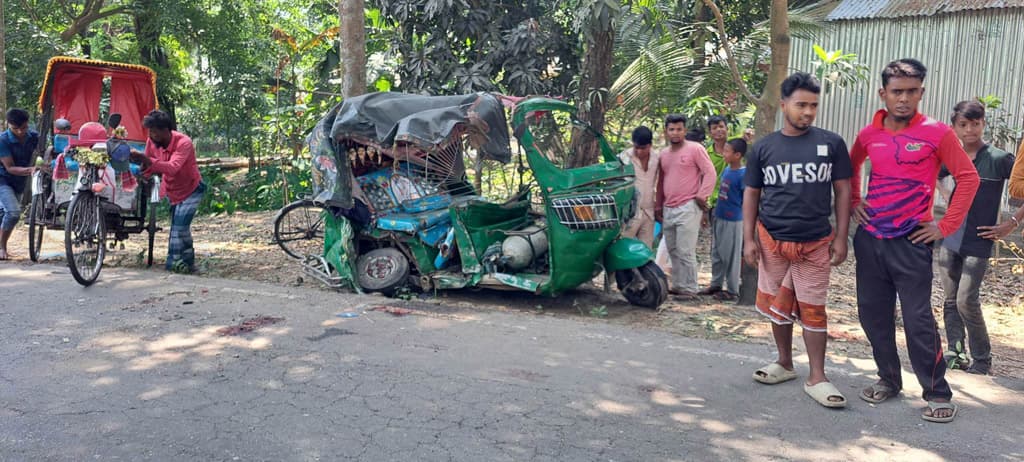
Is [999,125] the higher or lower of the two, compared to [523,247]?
higher

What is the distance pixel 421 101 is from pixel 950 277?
4354 millimetres

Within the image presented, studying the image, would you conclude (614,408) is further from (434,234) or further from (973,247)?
(434,234)

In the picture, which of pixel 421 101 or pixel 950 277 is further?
pixel 421 101

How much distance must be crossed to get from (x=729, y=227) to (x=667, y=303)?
0.99 m

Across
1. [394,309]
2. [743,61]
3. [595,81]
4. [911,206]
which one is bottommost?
[394,309]

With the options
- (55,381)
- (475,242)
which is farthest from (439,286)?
(55,381)

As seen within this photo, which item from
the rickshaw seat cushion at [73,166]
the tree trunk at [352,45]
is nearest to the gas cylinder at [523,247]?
the tree trunk at [352,45]

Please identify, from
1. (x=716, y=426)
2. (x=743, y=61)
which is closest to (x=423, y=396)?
(x=716, y=426)

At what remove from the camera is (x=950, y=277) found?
5.33 m

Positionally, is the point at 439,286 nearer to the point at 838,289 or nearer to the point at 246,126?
the point at 838,289

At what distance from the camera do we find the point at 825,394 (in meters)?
4.47

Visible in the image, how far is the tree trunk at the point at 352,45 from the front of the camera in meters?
9.23

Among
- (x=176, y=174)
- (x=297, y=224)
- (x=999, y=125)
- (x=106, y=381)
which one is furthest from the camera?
(x=999, y=125)

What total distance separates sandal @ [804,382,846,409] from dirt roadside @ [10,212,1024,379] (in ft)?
4.20
